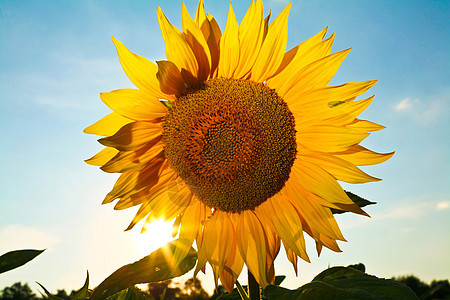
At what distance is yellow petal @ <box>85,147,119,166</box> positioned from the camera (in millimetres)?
2549

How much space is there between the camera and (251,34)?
93.5 inches

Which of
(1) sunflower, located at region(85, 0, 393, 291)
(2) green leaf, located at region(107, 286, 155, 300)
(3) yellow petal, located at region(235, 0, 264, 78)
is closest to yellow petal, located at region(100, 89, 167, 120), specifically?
(1) sunflower, located at region(85, 0, 393, 291)

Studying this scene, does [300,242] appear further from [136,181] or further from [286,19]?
[286,19]

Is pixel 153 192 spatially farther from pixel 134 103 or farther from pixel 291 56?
pixel 291 56

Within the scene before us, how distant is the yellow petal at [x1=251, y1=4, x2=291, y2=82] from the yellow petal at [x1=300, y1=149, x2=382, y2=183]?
617 mm

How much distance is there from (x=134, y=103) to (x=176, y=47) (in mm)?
468

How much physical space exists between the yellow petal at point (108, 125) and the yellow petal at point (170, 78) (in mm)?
367

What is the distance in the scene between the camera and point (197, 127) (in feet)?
8.11

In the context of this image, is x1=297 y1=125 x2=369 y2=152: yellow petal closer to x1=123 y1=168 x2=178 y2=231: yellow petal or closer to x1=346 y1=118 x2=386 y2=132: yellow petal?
x1=346 y1=118 x2=386 y2=132: yellow petal

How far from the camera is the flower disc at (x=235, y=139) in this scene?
242 centimetres

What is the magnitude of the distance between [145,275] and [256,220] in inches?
35.6

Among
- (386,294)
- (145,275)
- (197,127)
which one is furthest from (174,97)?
(386,294)

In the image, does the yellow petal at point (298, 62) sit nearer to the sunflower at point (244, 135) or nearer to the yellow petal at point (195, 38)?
the sunflower at point (244, 135)

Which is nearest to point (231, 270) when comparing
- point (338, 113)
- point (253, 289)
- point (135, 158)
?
point (253, 289)
